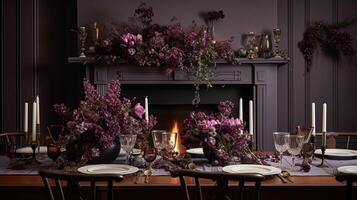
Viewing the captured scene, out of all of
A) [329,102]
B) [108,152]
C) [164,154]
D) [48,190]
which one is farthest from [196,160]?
[329,102]

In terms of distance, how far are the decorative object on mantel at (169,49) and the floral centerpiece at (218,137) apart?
1807 millimetres

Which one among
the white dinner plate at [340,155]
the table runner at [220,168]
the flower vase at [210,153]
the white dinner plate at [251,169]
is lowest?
the table runner at [220,168]

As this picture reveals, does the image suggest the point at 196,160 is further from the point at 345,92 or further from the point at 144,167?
the point at 345,92

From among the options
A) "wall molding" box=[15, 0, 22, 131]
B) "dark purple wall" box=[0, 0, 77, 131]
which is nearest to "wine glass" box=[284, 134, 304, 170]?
"dark purple wall" box=[0, 0, 77, 131]

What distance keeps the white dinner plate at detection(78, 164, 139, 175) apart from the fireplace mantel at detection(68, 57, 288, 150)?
7.43 feet

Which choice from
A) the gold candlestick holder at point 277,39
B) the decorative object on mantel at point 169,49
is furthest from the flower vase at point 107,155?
the gold candlestick holder at point 277,39

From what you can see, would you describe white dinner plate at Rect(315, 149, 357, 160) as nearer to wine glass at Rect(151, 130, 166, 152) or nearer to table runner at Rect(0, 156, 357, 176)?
table runner at Rect(0, 156, 357, 176)

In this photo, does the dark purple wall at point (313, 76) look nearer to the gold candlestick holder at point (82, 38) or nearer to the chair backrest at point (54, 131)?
the gold candlestick holder at point (82, 38)

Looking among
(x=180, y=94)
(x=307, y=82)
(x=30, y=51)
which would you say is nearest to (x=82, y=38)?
(x=30, y=51)

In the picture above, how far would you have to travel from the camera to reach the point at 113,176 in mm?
1491

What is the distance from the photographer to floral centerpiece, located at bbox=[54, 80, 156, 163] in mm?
2039

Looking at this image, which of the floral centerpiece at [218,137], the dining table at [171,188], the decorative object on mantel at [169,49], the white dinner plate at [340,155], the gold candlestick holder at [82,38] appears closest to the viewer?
the dining table at [171,188]

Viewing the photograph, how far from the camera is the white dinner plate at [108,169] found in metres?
1.96

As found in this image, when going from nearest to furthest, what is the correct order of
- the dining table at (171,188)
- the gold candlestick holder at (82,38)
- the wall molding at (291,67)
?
the dining table at (171,188)
the gold candlestick holder at (82,38)
the wall molding at (291,67)
